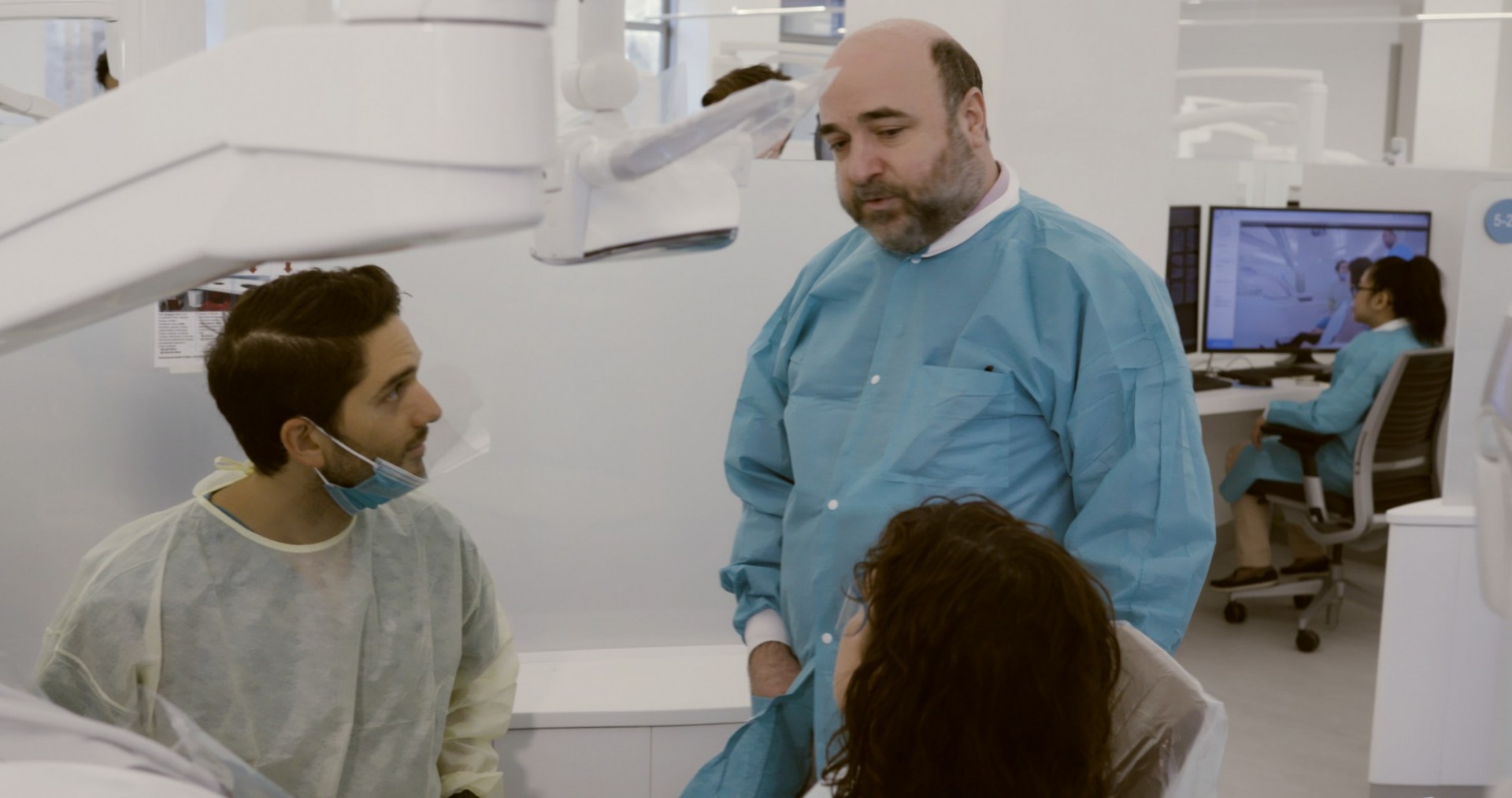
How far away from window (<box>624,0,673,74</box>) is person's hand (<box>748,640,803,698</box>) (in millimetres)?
6035

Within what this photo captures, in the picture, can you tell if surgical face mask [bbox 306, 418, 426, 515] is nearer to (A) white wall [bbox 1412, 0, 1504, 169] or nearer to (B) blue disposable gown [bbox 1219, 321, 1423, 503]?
(B) blue disposable gown [bbox 1219, 321, 1423, 503]

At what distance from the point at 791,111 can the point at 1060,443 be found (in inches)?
35.8

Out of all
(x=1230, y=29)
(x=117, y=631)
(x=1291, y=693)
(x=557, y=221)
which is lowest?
(x=1291, y=693)

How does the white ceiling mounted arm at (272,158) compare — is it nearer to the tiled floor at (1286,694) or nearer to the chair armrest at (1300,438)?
the tiled floor at (1286,694)

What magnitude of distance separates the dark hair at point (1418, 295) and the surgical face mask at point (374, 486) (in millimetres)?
3653

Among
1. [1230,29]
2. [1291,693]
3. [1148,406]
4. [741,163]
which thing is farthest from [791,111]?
[1230,29]

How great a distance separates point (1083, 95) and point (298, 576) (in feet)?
5.35

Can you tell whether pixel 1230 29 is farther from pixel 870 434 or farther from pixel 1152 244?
pixel 870 434

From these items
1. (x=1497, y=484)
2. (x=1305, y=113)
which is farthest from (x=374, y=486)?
(x=1305, y=113)

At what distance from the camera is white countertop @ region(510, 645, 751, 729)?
2.17 meters

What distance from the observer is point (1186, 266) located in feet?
14.5

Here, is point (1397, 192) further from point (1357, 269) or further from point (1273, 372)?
point (1273, 372)

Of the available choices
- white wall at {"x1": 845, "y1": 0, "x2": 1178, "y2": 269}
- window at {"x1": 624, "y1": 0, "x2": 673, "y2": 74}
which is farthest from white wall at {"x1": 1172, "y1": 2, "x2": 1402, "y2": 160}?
white wall at {"x1": 845, "y1": 0, "x2": 1178, "y2": 269}

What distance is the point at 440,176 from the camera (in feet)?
1.34
